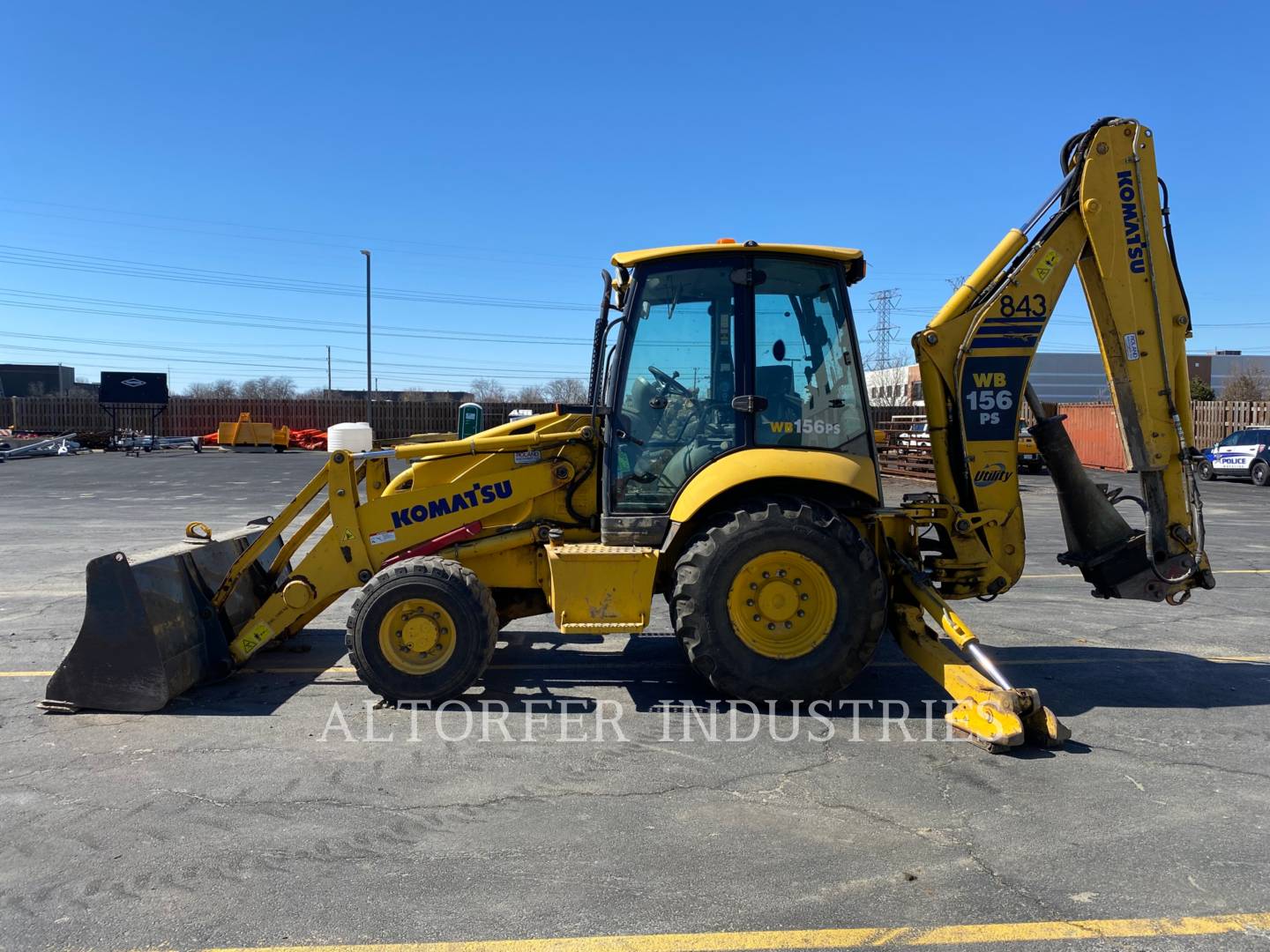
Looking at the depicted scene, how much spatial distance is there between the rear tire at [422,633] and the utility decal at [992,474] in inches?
126

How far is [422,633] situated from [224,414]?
166 ft

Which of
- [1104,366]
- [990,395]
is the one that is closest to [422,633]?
[990,395]

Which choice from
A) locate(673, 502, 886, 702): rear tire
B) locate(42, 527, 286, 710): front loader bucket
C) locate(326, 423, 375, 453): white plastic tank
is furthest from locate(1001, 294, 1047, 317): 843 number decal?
locate(42, 527, 286, 710): front loader bucket

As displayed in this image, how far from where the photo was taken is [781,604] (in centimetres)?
525

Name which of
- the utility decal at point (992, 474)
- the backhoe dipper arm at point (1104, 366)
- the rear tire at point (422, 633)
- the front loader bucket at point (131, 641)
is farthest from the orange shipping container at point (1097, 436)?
the front loader bucket at point (131, 641)

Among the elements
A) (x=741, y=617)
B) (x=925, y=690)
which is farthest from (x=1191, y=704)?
(x=741, y=617)

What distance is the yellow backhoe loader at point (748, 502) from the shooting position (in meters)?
5.25

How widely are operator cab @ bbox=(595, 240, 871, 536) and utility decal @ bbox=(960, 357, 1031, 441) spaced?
29.2 inches

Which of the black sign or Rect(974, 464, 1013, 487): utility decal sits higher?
the black sign

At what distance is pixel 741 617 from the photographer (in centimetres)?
526

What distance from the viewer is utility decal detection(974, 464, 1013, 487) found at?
581cm

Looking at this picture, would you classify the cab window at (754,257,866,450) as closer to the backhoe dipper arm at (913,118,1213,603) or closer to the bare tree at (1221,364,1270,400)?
the backhoe dipper arm at (913,118,1213,603)

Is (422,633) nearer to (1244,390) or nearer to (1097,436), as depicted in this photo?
(1097,436)

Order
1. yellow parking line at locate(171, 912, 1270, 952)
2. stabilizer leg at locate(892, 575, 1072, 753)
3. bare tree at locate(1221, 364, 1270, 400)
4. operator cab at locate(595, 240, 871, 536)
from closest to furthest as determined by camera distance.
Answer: yellow parking line at locate(171, 912, 1270, 952), stabilizer leg at locate(892, 575, 1072, 753), operator cab at locate(595, 240, 871, 536), bare tree at locate(1221, 364, 1270, 400)
